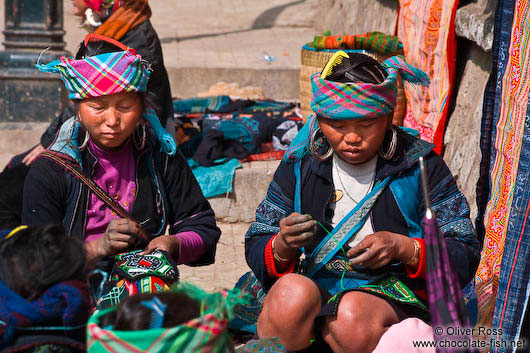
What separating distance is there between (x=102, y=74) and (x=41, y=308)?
1.16 metres

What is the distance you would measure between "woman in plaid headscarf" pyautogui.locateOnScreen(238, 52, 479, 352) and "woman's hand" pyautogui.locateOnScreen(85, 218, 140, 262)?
51 cm

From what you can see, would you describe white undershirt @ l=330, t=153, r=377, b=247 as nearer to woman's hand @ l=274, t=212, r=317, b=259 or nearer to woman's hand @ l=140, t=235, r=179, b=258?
woman's hand @ l=274, t=212, r=317, b=259

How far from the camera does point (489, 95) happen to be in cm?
361

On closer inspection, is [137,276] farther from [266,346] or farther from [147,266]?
[266,346]

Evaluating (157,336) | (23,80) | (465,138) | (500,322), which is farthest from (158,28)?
(157,336)

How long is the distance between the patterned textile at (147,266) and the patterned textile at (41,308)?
721mm

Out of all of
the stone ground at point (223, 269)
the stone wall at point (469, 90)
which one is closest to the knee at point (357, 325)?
the stone ground at point (223, 269)

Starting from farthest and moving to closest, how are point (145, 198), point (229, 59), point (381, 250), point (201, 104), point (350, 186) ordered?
point (229, 59), point (201, 104), point (145, 198), point (350, 186), point (381, 250)

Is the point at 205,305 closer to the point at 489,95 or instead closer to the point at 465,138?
the point at 489,95

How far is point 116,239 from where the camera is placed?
290 cm

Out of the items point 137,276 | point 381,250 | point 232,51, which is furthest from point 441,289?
point 232,51

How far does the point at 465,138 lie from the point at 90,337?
3.52 meters

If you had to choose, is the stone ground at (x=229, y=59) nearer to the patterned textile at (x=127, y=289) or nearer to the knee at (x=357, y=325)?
the patterned textile at (x=127, y=289)

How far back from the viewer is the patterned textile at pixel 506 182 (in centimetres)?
287
